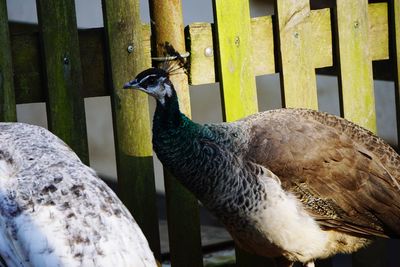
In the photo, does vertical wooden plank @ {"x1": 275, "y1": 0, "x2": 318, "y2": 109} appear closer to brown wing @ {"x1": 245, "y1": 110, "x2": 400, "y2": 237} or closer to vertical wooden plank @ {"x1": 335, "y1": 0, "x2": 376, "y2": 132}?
vertical wooden plank @ {"x1": 335, "y1": 0, "x2": 376, "y2": 132}

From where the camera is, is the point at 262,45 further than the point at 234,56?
Yes

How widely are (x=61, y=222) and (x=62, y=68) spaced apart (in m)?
1.12

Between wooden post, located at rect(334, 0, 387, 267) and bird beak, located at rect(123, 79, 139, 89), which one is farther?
wooden post, located at rect(334, 0, 387, 267)

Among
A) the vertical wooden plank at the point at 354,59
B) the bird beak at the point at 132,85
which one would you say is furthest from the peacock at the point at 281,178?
the vertical wooden plank at the point at 354,59

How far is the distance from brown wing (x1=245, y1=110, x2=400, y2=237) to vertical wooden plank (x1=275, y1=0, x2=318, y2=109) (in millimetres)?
279

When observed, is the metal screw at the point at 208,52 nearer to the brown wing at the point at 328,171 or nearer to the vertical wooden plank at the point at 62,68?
the brown wing at the point at 328,171

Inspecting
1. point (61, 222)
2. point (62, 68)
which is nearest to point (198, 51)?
point (62, 68)

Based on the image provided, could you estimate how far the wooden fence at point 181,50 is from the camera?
3666mm

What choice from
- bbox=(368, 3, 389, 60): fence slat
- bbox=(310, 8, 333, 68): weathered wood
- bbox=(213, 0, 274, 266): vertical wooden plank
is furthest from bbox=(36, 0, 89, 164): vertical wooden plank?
bbox=(368, 3, 389, 60): fence slat

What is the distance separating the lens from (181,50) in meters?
3.89

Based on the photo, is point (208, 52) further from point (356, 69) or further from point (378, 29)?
point (378, 29)

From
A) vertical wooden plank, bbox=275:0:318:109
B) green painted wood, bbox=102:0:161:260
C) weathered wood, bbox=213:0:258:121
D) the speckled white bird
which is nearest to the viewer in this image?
the speckled white bird

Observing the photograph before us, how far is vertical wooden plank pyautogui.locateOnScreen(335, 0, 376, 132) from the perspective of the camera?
423cm

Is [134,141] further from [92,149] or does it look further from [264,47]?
[92,149]
